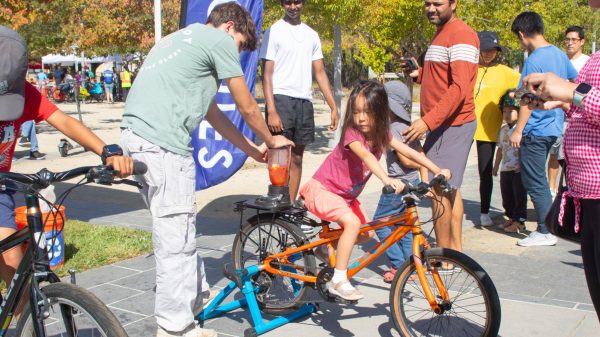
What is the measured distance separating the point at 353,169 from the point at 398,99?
112 centimetres

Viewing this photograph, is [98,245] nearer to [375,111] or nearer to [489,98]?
[375,111]

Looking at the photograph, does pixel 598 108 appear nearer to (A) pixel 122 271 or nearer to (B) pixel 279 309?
(B) pixel 279 309

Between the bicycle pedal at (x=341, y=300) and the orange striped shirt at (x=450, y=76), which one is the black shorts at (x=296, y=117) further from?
the bicycle pedal at (x=341, y=300)

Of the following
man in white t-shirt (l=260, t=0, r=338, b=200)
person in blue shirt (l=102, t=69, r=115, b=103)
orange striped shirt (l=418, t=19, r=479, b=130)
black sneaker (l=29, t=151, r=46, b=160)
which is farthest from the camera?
person in blue shirt (l=102, t=69, r=115, b=103)

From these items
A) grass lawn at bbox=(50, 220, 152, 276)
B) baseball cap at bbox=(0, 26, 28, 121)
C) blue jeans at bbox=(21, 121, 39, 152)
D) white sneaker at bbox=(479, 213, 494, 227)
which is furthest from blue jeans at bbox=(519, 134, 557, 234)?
blue jeans at bbox=(21, 121, 39, 152)

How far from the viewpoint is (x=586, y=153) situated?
3.03 metres

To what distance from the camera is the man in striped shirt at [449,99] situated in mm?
5293

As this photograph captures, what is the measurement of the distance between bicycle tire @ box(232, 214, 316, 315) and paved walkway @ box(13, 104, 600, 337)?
179 millimetres

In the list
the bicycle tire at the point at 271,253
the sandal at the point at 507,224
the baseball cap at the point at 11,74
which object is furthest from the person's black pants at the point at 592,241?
the sandal at the point at 507,224

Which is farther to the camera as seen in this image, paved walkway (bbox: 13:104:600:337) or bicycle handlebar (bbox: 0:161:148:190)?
paved walkway (bbox: 13:104:600:337)

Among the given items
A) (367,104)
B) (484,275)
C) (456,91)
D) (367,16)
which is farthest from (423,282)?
(367,16)

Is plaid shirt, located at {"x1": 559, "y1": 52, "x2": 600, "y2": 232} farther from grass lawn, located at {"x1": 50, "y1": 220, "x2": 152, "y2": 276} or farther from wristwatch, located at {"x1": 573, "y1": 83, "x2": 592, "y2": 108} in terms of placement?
grass lawn, located at {"x1": 50, "y1": 220, "x2": 152, "y2": 276}

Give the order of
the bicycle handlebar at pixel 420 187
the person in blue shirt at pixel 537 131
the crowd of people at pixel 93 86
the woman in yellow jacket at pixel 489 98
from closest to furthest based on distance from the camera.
→ the bicycle handlebar at pixel 420 187
the person in blue shirt at pixel 537 131
the woman in yellow jacket at pixel 489 98
the crowd of people at pixel 93 86

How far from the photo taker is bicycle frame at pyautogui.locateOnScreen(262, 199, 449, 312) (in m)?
3.99
